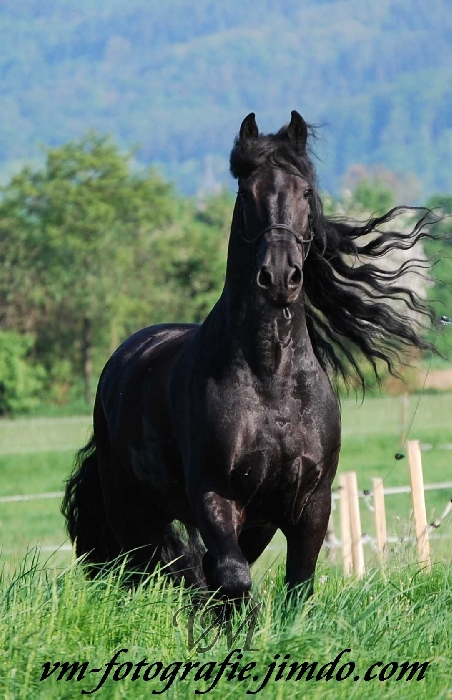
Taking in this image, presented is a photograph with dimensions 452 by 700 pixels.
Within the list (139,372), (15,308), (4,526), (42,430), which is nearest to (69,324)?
(15,308)

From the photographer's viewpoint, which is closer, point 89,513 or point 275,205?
point 275,205

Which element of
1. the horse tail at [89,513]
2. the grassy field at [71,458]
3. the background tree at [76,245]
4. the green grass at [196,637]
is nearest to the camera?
the green grass at [196,637]

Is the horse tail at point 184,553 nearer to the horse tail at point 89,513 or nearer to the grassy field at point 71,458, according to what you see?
the horse tail at point 89,513

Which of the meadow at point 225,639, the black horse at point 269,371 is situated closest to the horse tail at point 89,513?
the black horse at point 269,371

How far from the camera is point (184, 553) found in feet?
22.5

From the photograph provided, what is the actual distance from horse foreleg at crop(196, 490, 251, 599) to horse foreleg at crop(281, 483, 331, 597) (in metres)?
0.28

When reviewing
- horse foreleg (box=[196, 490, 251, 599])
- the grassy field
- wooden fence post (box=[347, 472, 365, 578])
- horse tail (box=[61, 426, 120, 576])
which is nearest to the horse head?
horse foreleg (box=[196, 490, 251, 599])

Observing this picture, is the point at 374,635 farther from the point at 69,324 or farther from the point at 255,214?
the point at 69,324

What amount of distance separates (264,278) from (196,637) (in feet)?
4.70

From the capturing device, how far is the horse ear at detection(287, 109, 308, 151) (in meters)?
5.36

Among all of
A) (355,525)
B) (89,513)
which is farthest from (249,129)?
(355,525)

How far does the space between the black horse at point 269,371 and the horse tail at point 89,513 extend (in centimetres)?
111

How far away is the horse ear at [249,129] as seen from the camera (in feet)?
17.5

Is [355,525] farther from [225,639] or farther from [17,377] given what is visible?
[17,377]
